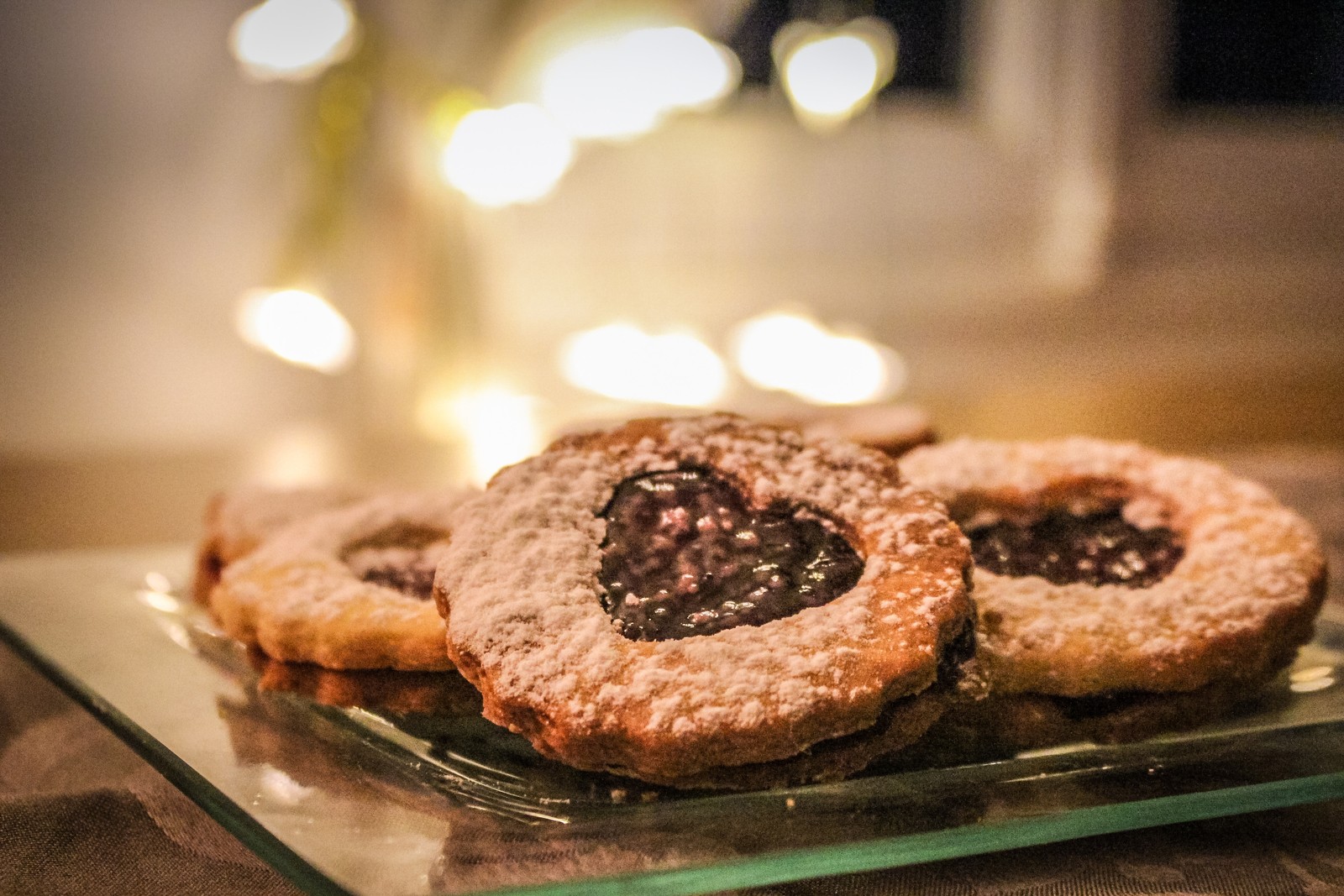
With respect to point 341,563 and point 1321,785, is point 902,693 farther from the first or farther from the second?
point 341,563

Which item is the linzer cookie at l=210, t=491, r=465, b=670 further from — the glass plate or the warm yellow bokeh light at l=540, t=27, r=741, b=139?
the warm yellow bokeh light at l=540, t=27, r=741, b=139

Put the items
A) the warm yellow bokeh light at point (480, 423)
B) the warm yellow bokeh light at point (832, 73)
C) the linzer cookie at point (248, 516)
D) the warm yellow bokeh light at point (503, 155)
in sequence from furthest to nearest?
the warm yellow bokeh light at point (832, 73)
the warm yellow bokeh light at point (503, 155)
the warm yellow bokeh light at point (480, 423)
the linzer cookie at point (248, 516)

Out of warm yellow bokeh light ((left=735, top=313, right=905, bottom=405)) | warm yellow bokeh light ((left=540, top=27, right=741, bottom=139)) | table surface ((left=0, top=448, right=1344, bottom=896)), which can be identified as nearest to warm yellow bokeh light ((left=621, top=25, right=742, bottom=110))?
warm yellow bokeh light ((left=540, top=27, right=741, bottom=139))

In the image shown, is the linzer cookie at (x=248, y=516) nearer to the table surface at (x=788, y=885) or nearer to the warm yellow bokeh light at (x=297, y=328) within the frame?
the table surface at (x=788, y=885)

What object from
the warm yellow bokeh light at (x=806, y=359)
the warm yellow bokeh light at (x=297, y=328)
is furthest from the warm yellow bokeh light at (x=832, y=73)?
the warm yellow bokeh light at (x=297, y=328)

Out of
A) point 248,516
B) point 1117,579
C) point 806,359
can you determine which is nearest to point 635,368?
point 806,359
